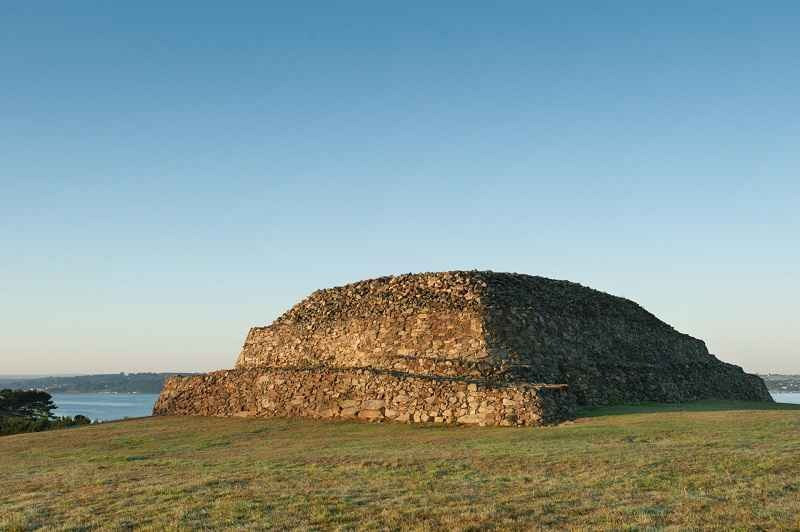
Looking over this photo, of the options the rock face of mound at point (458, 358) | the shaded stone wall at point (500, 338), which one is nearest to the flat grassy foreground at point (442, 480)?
the rock face of mound at point (458, 358)

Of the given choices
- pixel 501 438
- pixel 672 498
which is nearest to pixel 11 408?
pixel 501 438

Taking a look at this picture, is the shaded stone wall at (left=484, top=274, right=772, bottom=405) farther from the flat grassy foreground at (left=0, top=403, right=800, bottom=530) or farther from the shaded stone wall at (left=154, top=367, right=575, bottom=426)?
the flat grassy foreground at (left=0, top=403, right=800, bottom=530)

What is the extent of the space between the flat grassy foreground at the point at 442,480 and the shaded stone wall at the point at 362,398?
1.58 m

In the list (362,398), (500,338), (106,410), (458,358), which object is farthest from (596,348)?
(106,410)

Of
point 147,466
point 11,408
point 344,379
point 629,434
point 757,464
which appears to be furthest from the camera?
point 11,408

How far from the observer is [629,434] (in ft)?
59.1

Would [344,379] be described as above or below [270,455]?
above

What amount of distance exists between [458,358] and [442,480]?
14.8 meters

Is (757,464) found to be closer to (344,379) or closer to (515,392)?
(515,392)

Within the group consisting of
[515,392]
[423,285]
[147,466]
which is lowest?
[147,466]

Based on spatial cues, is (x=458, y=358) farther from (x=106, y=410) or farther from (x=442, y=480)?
(x=106, y=410)

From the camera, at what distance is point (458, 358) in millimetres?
27031

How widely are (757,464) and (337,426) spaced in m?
14.5

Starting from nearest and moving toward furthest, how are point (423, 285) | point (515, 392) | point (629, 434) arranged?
point (629, 434) → point (515, 392) → point (423, 285)
